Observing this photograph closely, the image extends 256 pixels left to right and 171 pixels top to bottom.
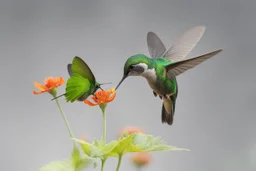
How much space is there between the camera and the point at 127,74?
390mm

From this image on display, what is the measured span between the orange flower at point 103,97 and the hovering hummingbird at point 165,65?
0.4 inches

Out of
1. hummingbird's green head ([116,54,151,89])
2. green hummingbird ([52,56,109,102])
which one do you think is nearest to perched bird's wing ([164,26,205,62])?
hummingbird's green head ([116,54,151,89])

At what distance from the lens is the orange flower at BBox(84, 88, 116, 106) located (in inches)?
14.2

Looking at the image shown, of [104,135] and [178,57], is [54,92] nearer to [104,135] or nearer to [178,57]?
[104,135]

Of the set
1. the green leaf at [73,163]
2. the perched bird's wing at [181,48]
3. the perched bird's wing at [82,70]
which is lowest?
the green leaf at [73,163]

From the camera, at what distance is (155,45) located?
50cm

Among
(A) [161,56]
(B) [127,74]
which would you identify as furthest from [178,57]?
(B) [127,74]

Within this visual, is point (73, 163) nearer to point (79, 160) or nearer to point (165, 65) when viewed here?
point (79, 160)

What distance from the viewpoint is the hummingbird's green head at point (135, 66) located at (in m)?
0.39

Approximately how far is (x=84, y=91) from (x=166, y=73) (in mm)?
155

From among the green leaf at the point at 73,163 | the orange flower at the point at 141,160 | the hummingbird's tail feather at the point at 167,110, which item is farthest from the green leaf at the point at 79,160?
the orange flower at the point at 141,160

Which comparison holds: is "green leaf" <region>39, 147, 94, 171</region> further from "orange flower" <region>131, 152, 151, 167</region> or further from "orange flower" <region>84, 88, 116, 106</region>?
"orange flower" <region>131, 152, 151, 167</region>

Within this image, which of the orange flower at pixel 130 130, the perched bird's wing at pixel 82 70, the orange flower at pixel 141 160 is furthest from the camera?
the orange flower at pixel 141 160

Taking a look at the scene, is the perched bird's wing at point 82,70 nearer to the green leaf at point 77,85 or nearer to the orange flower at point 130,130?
the green leaf at point 77,85
